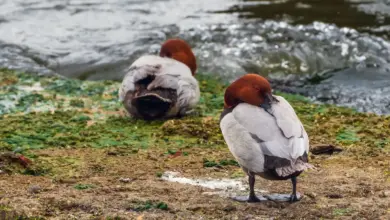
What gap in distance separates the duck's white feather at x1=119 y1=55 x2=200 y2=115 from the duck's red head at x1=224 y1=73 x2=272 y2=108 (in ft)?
9.63

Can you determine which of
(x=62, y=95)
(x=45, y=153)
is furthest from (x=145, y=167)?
(x=62, y=95)

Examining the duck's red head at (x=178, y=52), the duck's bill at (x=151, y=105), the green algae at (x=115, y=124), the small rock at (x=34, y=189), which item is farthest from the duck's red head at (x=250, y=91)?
the duck's red head at (x=178, y=52)

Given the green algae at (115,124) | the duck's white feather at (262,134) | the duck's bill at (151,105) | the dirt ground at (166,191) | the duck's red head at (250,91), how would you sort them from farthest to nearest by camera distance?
the duck's bill at (151,105) < the green algae at (115,124) < the duck's red head at (250,91) < the duck's white feather at (262,134) < the dirt ground at (166,191)

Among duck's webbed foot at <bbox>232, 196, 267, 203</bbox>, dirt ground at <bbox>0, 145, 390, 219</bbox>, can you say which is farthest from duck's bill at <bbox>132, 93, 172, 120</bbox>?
duck's webbed foot at <bbox>232, 196, 267, 203</bbox>

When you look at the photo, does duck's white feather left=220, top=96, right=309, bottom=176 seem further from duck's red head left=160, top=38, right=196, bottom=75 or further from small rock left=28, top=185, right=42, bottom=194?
duck's red head left=160, top=38, right=196, bottom=75

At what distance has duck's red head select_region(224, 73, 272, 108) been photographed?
543cm

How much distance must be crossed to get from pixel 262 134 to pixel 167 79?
355 centimetres

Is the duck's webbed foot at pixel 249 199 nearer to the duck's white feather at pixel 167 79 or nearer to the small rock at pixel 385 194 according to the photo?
the small rock at pixel 385 194

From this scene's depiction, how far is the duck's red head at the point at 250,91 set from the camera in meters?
5.43

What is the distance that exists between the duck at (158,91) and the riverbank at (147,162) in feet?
0.73

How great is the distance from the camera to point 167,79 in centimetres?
850

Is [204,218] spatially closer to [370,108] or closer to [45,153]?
[45,153]

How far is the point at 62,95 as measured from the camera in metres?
10.2

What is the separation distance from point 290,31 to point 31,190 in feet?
33.1
